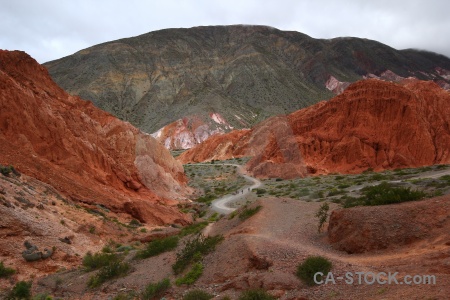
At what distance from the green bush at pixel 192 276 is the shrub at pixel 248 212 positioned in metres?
5.22

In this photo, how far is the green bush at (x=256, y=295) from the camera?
28.3 feet

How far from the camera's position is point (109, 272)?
1299 cm

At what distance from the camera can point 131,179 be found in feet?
101

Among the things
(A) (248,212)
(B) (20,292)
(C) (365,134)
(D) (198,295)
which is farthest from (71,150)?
(C) (365,134)

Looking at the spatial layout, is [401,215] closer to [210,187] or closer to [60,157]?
[60,157]

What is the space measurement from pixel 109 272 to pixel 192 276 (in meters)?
3.41

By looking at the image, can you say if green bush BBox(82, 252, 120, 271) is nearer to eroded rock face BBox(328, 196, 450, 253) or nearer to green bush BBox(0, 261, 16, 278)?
green bush BBox(0, 261, 16, 278)

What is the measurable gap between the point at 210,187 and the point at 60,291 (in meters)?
34.0

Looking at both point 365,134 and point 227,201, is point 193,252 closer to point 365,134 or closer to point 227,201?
point 227,201

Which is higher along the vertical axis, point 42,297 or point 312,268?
point 312,268

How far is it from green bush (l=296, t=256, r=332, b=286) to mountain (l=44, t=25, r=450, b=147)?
100060 millimetres

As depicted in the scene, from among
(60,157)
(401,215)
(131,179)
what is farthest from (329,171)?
(401,215)

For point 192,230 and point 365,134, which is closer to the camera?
point 192,230

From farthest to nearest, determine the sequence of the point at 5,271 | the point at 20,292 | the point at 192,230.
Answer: the point at 192,230, the point at 5,271, the point at 20,292
